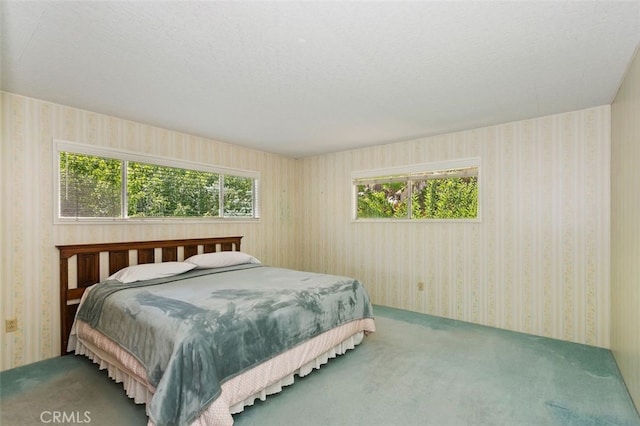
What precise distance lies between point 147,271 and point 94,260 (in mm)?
588

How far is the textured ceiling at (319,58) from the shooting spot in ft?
5.66

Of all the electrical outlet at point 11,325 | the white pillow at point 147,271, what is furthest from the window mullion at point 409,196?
the electrical outlet at point 11,325

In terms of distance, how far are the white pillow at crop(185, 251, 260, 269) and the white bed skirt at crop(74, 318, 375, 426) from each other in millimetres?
1219

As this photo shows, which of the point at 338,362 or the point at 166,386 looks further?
the point at 338,362

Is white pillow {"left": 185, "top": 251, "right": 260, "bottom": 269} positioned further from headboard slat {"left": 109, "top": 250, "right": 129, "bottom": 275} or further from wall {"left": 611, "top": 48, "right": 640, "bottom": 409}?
wall {"left": 611, "top": 48, "right": 640, "bottom": 409}

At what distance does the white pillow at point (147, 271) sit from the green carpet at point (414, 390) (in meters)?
0.78

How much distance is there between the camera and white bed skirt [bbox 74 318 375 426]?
1975 mm

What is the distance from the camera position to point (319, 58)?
86.8 inches

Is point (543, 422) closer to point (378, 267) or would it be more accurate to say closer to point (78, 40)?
point (378, 267)

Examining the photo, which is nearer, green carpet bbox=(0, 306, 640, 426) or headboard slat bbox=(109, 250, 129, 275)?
green carpet bbox=(0, 306, 640, 426)

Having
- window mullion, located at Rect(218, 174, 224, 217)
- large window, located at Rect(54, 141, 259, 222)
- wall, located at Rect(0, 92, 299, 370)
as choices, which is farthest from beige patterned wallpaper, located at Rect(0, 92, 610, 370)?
window mullion, located at Rect(218, 174, 224, 217)

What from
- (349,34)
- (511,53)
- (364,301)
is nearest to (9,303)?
(364,301)

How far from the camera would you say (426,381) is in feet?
8.22

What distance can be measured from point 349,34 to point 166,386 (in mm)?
2288
